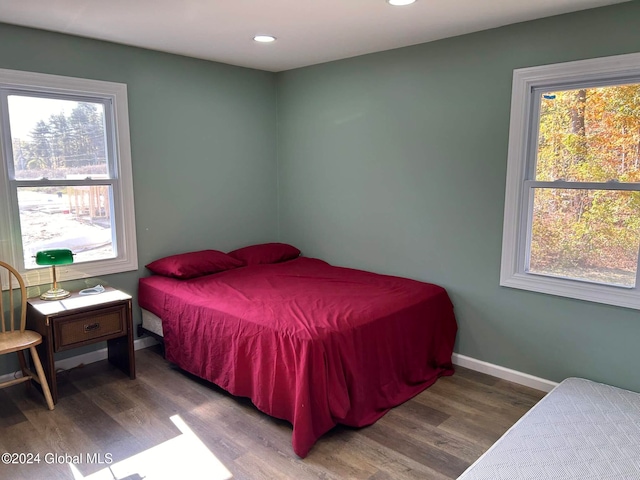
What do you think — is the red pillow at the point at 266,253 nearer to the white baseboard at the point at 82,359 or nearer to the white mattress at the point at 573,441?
the white baseboard at the point at 82,359

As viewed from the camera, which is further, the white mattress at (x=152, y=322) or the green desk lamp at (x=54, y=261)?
the white mattress at (x=152, y=322)

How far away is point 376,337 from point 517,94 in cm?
174

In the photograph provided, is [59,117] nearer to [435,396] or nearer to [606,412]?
[435,396]

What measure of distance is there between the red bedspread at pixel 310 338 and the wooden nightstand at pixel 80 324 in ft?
0.95

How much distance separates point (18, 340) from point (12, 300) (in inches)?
14.4

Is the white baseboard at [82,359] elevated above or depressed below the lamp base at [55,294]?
below

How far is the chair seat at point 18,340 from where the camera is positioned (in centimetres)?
259

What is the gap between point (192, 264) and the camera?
355 centimetres

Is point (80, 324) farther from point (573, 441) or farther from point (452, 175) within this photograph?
point (573, 441)

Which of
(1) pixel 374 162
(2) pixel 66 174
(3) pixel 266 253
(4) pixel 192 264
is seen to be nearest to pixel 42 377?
(4) pixel 192 264

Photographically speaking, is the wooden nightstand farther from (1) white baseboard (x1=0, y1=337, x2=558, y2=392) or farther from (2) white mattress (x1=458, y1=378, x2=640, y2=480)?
(2) white mattress (x1=458, y1=378, x2=640, y2=480)

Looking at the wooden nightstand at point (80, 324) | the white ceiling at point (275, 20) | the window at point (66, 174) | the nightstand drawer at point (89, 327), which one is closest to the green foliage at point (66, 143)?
the window at point (66, 174)

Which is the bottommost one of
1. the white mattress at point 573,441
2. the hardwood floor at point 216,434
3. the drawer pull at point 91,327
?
the hardwood floor at point 216,434

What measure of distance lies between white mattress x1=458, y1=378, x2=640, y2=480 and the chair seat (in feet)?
7.92
